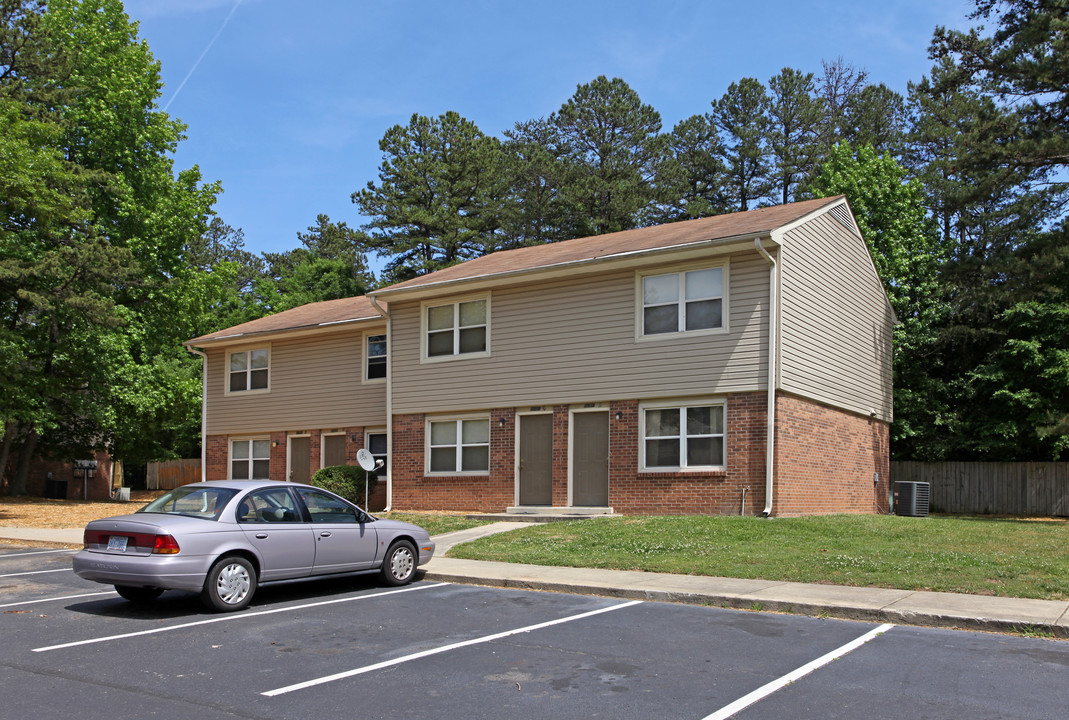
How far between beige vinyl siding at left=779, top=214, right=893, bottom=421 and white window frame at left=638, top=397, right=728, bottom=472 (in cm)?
137

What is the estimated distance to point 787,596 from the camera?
10.4 metres

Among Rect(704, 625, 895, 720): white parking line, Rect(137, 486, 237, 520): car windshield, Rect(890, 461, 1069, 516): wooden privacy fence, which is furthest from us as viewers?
Rect(890, 461, 1069, 516): wooden privacy fence

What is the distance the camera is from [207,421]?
1099 inches

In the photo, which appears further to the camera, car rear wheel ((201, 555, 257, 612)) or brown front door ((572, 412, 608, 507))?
brown front door ((572, 412, 608, 507))

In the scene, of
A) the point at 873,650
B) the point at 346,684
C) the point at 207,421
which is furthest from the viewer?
the point at 207,421

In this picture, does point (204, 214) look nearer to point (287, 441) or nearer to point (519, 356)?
point (287, 441)

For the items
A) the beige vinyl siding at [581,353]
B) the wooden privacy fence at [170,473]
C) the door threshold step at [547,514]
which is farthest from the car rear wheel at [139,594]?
the wooden privacy fence at [170,473]

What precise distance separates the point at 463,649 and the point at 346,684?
1.47m

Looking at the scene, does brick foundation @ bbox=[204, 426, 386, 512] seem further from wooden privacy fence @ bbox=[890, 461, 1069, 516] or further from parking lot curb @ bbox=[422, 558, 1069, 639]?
wooden privacy fence @ bbox=[890, 461, 1069, 516]

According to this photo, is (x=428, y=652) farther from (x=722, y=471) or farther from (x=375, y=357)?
(x=375, y=357)

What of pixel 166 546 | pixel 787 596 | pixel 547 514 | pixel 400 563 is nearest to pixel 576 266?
pixel 547 514

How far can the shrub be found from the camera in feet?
73.2

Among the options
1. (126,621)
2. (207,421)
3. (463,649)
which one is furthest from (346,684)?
(207,421)

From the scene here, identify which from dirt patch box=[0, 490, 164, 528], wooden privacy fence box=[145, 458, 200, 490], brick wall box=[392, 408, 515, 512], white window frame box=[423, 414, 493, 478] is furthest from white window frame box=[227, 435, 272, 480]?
wooden privacy fence box=[145, 458, 200, 490]
